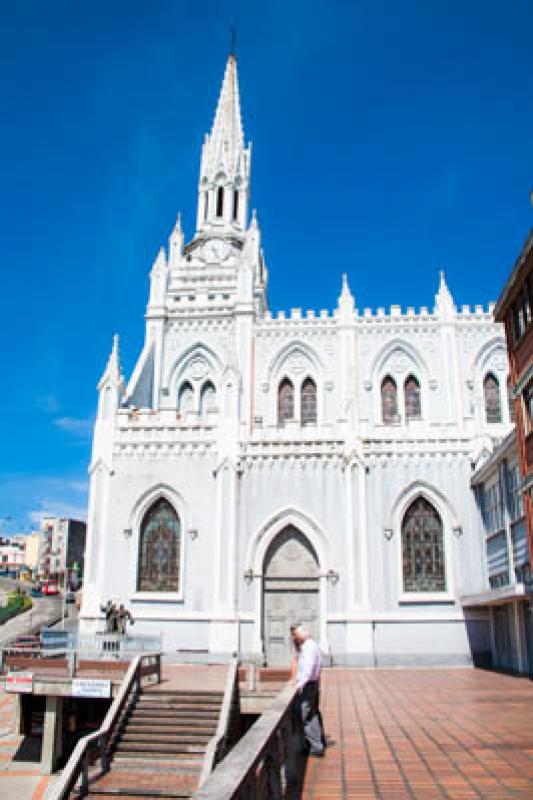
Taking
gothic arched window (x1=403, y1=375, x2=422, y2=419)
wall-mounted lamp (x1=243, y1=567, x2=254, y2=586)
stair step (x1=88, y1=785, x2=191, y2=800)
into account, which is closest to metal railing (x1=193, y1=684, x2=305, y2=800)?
stair step (x1=88, y1=785, x2=191, y2=800)

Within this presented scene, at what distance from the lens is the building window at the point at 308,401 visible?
1239 inches

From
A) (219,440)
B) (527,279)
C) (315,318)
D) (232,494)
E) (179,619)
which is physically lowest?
(179,619)

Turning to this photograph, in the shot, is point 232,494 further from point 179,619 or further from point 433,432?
point 433,432

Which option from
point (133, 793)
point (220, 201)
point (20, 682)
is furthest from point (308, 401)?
point (133, 793)

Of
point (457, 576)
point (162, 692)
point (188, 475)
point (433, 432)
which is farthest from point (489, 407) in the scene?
point (162, 692)

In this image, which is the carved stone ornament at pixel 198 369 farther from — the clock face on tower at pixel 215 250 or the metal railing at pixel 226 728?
the metal railing at pixel 226 728

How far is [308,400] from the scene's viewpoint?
3178 cm

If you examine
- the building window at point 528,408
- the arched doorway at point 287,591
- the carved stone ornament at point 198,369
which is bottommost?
the arched doorway at point 287,591

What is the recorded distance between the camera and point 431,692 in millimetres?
15211

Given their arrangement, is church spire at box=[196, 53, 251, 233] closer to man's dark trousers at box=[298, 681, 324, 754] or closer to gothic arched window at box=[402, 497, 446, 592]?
gothic arched window at box=[402, 497, 446, 592]

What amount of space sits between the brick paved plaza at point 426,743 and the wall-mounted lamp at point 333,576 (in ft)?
22.0

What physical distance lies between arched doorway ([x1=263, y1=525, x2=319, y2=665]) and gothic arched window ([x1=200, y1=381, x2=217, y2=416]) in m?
9.19

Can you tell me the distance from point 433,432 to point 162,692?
42.7 feet

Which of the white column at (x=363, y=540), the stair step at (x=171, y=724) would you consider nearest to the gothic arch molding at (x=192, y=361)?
the white column at (x=363, y=540)
